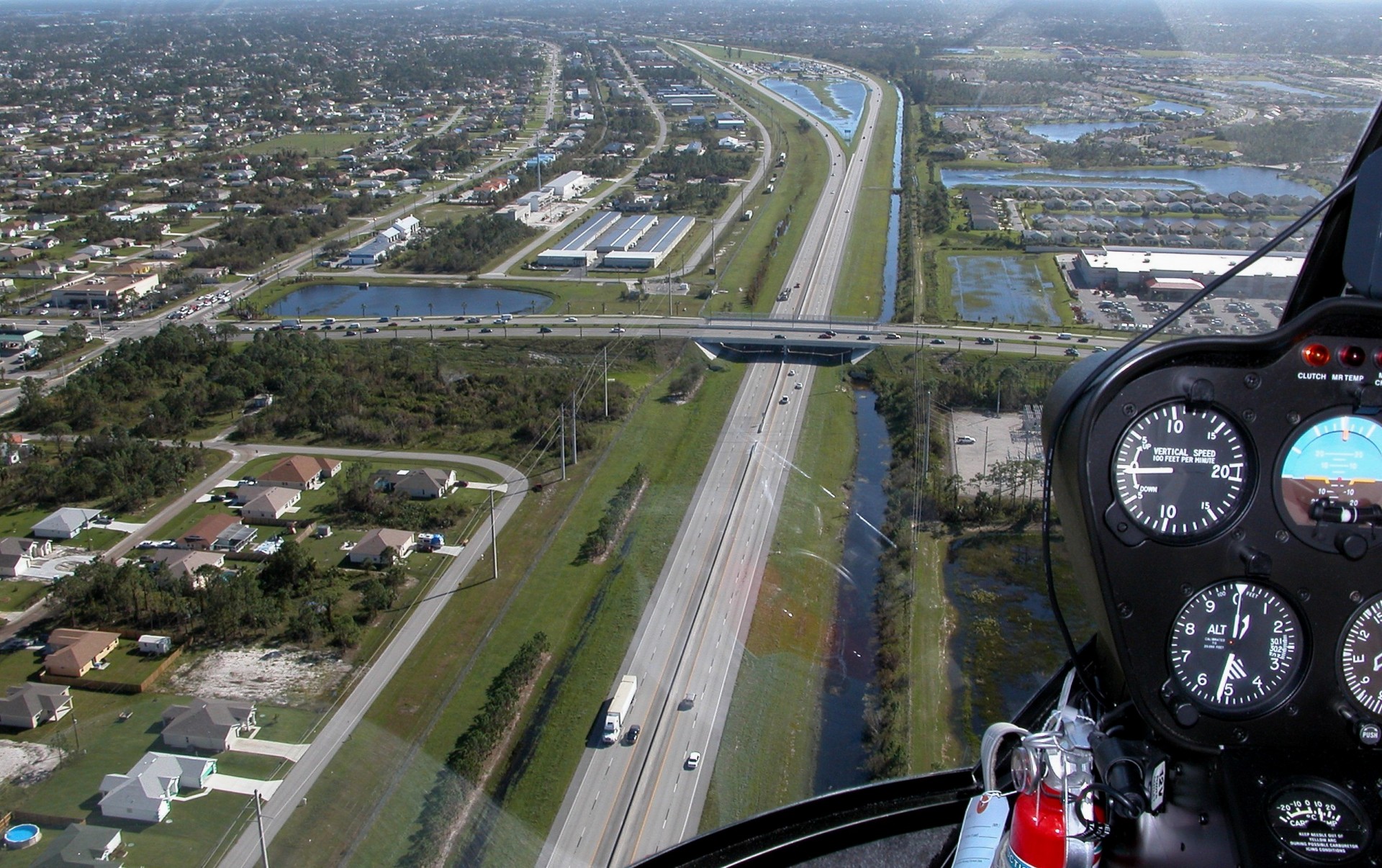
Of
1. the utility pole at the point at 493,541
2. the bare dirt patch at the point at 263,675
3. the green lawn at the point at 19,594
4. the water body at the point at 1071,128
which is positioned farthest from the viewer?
the water body at the point at 1071,128

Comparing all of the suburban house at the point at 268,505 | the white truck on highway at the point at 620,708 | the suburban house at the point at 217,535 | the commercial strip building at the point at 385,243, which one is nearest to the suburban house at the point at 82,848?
the white truck on highway at the point at 620,708

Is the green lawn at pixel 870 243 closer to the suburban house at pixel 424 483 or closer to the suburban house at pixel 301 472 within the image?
the suburban house at pixel 424 483

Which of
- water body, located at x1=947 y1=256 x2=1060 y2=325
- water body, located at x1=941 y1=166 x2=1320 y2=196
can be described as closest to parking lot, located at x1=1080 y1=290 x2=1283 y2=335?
water body, located at x1=941 y1=166 x2=1320 y2=196

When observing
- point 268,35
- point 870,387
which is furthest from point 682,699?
point 268,35

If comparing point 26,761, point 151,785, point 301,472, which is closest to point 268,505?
point 301,472

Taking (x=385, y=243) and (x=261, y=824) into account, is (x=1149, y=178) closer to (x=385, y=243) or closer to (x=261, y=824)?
(x=261, y=824)

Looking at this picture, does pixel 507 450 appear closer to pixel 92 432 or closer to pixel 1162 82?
pixel 92 432
